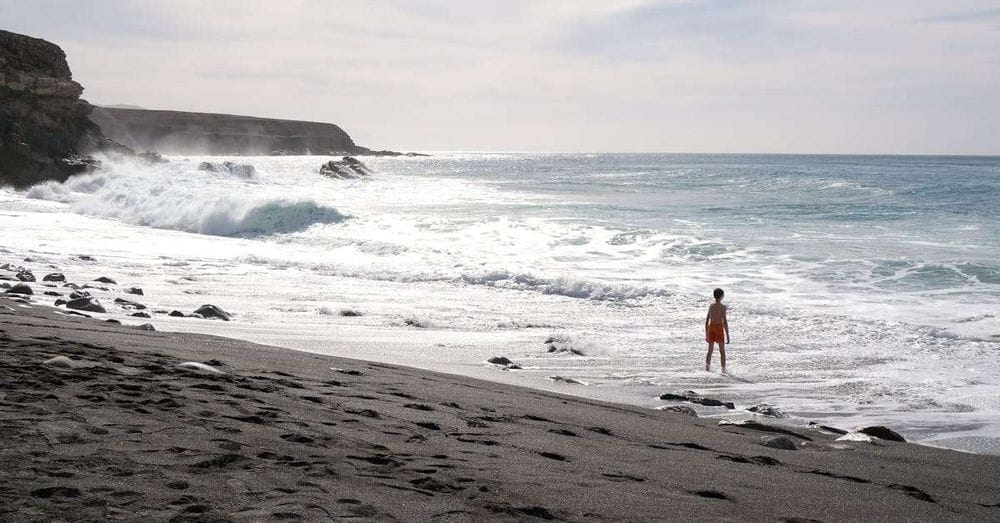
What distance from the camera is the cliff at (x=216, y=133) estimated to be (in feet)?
381

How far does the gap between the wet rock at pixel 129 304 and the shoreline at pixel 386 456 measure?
3.70 meters

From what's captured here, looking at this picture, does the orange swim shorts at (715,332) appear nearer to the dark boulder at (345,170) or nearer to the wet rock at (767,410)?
the wet rock at (767,410)

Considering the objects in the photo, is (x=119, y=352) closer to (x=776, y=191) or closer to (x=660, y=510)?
(x=660, y=510)

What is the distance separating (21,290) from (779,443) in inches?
348

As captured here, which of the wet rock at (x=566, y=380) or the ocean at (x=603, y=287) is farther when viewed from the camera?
the ocean at (x=603, y=287)

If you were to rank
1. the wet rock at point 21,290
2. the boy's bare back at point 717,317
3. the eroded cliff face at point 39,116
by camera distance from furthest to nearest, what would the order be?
1. the eroded cliff face at point 39,116
2. the wet rock at point 21,290
3. the boy's bare back at point 717,317

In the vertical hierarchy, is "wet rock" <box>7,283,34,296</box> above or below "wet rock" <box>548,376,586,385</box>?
above

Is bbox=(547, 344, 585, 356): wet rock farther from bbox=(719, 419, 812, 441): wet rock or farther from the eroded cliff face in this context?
the eroded cliff face

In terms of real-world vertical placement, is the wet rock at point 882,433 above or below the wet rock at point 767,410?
above

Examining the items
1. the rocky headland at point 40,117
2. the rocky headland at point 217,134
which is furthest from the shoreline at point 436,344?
the rocky headland at point 217,134

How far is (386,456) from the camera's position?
157 inches

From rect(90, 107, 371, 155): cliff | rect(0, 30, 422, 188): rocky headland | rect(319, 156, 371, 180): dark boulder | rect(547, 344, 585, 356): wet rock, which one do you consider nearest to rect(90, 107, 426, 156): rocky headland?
rect(90, 107, 371, 155): cliff

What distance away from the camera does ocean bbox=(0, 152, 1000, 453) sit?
314 inches

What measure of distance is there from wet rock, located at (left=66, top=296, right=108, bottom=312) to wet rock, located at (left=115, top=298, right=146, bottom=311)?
1.71 feet
